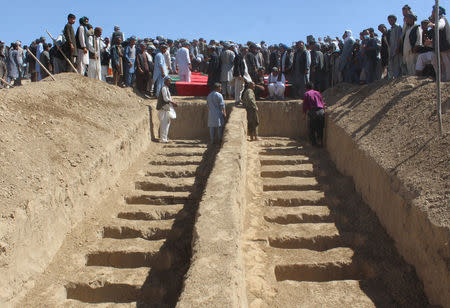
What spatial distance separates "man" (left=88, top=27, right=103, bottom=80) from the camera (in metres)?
10.6

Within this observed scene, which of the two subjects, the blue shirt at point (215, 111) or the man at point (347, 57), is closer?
the blue shirt at point (215, 111)

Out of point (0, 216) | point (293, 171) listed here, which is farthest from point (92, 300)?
point (293, 171)

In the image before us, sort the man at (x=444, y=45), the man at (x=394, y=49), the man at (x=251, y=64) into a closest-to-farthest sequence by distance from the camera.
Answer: the man at (x=444, y=45) < the man at (x=394, y=49) < the man at (x=251, y=64)

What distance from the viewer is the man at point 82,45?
10102 mm

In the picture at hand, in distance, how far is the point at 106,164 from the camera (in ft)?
23.1

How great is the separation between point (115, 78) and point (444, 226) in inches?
379

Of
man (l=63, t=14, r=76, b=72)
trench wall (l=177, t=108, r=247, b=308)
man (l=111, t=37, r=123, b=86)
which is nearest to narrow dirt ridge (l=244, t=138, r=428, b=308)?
trench wall (l=177, t=108, r=247, b=308)

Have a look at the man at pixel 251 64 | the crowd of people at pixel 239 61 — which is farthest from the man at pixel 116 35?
the man at pixel 251 64

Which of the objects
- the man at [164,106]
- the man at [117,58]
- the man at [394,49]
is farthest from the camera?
the man at [117,58]

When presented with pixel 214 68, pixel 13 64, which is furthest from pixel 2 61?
pixel 214 68

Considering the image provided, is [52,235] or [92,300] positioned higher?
[52,235]

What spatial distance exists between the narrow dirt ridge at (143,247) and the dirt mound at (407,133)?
282cm

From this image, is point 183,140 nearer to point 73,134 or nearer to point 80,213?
point 73,134

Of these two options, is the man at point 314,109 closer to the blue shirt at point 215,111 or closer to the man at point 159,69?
the blue shirt at point 215,111
